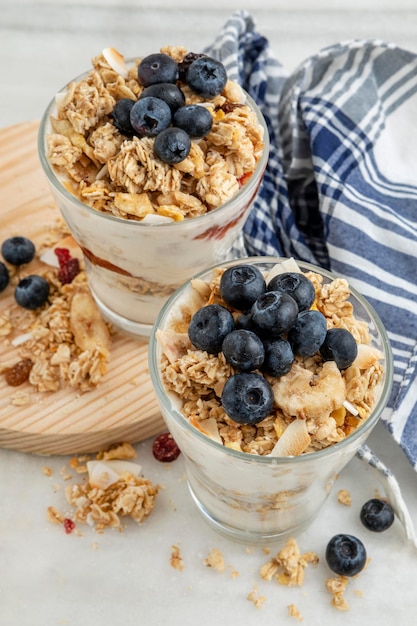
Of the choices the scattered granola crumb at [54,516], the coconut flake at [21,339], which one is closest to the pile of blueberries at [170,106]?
the coconut flake at [21,339]

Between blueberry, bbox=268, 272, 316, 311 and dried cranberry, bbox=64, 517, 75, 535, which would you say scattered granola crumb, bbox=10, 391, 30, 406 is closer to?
dried cranberry, bbox=64, 517, 75, 535

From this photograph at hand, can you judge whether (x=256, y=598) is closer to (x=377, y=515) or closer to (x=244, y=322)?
(x=377, y=515)

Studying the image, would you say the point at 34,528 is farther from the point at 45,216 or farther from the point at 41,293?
the point at 45,216

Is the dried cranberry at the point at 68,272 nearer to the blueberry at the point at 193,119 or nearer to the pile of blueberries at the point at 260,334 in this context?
the blueberry at the point at 193,119

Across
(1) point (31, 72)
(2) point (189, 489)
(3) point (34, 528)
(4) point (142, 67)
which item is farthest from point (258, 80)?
(3) point (34, 528)

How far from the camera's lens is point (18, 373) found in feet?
7.25

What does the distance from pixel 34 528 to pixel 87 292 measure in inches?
25.5

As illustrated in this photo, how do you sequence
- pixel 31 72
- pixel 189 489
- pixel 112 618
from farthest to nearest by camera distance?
pixel 31 72, pixel 189 489, pixel 112 618

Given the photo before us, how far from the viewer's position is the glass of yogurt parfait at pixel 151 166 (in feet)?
6.24

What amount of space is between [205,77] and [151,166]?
0.90 feet

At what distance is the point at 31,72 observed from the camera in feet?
10.3

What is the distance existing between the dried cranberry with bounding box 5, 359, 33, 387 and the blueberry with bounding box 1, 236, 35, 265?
0.32 m

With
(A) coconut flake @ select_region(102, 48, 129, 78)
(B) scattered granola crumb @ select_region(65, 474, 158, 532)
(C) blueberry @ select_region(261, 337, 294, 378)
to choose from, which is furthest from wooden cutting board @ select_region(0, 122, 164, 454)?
(A) coconut flake @ select_region(102, 48, 129, 78)

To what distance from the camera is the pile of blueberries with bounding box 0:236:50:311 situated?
7.59 feet
